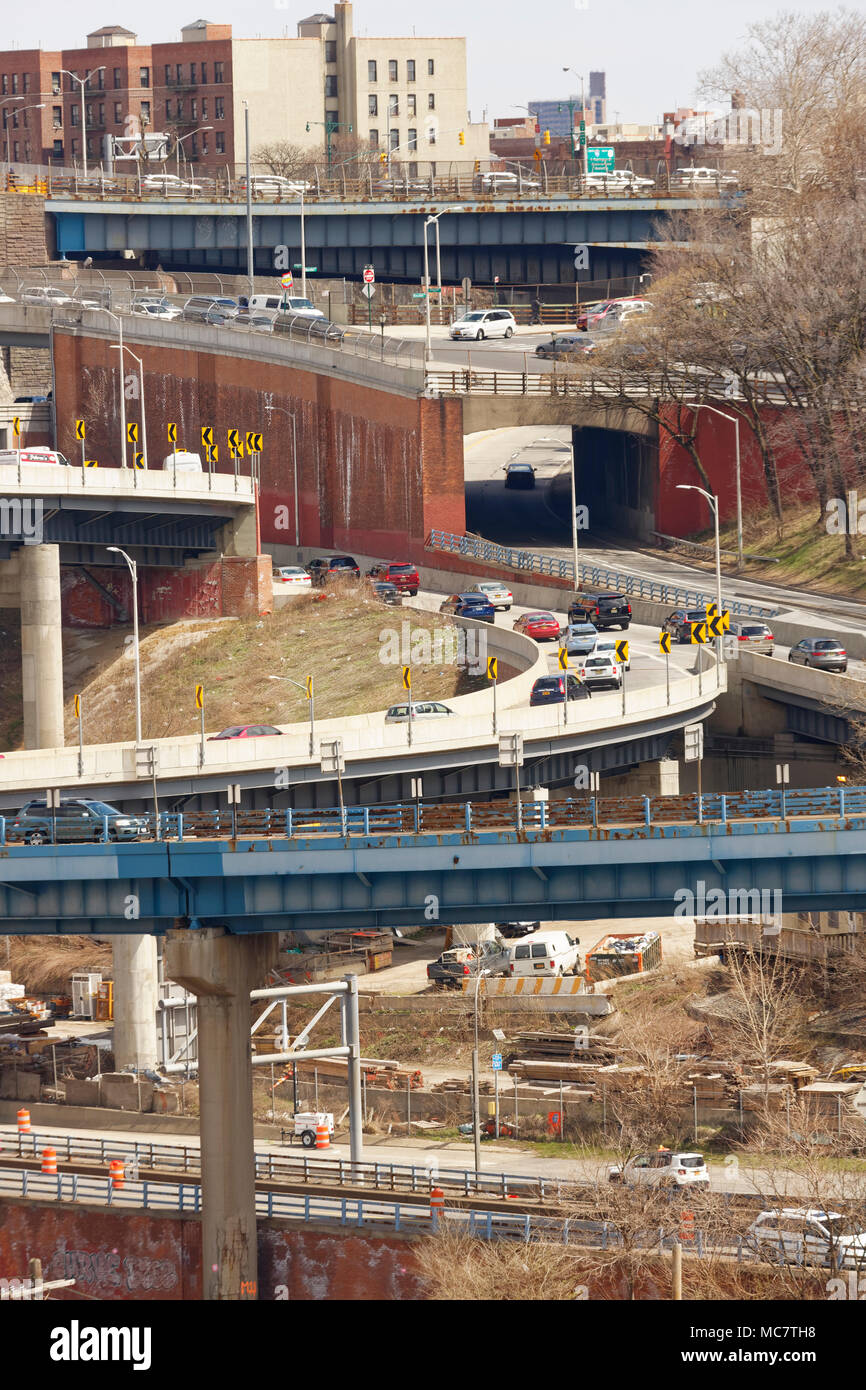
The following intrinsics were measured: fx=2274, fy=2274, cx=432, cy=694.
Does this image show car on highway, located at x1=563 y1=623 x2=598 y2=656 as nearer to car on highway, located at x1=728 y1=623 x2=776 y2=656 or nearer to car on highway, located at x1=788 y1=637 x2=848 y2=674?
car on highway, located at x1=728 y1=623 x2=776 y2=656

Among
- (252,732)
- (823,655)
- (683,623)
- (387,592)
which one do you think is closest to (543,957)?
(252,732)

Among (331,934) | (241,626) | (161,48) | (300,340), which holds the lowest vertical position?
(331,934)

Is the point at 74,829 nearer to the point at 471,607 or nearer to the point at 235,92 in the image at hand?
the point at 471,607

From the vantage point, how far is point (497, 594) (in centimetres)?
8119

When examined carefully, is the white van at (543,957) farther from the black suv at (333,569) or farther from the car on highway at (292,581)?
the car on highway at (292,581)

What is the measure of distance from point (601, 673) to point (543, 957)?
375 inches

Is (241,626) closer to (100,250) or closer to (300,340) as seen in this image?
(300,340)

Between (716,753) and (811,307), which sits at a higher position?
(811,307)

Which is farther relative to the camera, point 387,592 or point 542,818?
point 387,592

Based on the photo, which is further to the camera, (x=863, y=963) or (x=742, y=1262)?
(x=863, y=963)

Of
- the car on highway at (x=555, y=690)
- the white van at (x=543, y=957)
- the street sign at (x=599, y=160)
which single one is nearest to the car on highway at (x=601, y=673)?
the car on highway at (x=555, y=690)

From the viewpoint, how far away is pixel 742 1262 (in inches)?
1490
